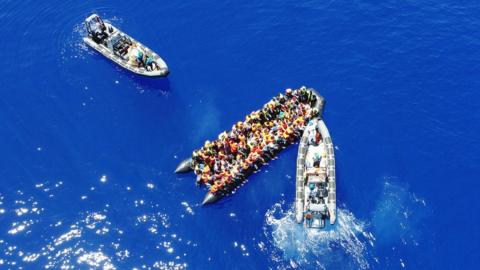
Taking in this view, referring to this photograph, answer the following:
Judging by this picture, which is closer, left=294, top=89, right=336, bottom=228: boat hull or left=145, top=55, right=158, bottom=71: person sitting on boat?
left=294, top=89, right=336, bottom=228: boat hull

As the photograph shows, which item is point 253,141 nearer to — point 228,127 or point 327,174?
point 228,127

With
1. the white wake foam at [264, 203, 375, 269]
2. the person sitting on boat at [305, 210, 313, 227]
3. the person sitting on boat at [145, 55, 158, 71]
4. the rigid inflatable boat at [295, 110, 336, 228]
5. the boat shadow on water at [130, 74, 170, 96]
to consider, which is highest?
the person sitting on boat at [145, 55, 158, 71]

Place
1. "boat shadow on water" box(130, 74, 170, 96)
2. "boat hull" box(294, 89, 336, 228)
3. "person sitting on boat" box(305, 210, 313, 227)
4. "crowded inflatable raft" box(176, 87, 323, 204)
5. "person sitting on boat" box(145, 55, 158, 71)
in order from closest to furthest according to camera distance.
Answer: "person sitting on boat" box(305, 210, 313, 227) < "boat hull" box(294, 89, 336, 228) < "crowded inflatable raft" box(176, 87, 323, 204) < "person sitting on boat" box(145, 55, 158, 71) < "boat shadow on water" box(130, 74, 170, 96)

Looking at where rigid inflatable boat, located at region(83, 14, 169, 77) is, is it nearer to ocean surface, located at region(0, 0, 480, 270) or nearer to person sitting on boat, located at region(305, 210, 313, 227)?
ocean surface, located at region(0, 0, 480, 270)

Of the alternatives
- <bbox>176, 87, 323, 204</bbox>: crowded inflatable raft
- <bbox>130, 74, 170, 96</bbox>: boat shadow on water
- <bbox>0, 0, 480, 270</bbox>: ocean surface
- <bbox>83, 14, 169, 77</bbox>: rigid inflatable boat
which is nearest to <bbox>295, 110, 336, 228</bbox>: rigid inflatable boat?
<bbox>0, 0, 480, 270</bbox>: ocean surface

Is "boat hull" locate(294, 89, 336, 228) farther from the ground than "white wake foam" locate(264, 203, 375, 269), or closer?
farther from the ground

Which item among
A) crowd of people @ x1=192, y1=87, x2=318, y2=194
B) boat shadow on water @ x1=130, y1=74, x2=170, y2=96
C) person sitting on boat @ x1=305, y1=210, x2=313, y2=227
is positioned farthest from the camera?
boat shadow on water @ x1=130, y1=74, x2=170, y2=96

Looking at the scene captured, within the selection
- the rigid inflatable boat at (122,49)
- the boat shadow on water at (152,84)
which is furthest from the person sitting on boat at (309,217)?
the rigid inflatable boat at (122,49)
